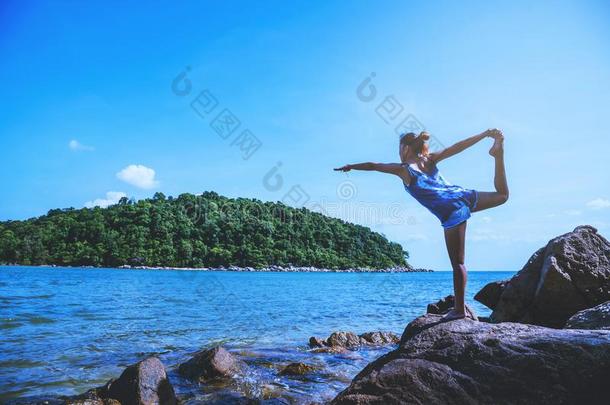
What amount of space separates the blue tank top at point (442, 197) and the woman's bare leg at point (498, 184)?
117mm

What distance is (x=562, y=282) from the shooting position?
9.07 metres

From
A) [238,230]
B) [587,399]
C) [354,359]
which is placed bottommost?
[354,359]

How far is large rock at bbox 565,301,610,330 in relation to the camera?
6.20 metres

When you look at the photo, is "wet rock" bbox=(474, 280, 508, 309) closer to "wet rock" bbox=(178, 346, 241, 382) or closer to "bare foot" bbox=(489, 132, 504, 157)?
"wet rock" bbox=(178, 346, 241, 382)

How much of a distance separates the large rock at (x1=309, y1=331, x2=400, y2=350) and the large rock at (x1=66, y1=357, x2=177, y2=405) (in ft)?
21.8

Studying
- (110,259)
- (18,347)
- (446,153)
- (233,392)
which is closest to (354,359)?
(233,392)

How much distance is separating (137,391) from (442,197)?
241 inches

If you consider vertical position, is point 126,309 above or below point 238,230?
below

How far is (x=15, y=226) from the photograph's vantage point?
12469cm

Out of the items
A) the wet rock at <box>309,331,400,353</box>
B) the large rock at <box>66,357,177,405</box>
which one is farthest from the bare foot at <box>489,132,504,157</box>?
the wet rock at <box>309,331,400,353</box>

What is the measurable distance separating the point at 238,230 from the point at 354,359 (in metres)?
126

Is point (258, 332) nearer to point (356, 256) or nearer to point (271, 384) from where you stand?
point (271, 384)

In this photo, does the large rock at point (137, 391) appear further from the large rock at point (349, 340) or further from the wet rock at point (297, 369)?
the large rock at point (349, 340)

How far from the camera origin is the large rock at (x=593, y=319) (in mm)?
6199
